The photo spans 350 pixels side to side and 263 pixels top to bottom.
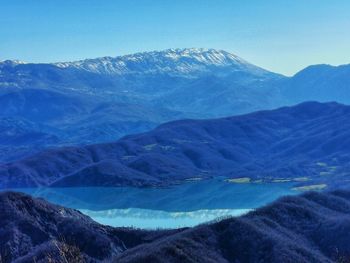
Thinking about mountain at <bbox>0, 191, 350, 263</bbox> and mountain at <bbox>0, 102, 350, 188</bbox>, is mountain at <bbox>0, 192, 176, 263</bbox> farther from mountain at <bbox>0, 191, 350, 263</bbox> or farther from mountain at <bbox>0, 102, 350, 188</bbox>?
mountain at <bbox>0, 102, 350, 188</bbox>

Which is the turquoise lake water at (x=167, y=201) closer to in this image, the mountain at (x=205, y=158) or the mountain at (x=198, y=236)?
the mountain at (x=205, y=158)

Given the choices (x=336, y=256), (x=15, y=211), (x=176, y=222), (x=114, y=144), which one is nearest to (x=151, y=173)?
(x=114, y=144)

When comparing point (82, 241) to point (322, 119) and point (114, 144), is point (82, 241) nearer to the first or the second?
point (114, 144)

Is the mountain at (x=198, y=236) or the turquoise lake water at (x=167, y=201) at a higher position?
the mountain at (x=198, y=236)

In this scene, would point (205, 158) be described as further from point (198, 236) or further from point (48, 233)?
point (198, 236)

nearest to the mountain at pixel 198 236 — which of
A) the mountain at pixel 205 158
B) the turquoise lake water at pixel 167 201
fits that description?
the turquoise lake water at pixel 167 201

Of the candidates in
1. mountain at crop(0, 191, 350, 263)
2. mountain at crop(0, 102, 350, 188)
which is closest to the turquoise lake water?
mountain at crop(0, 102, 350, 188)
